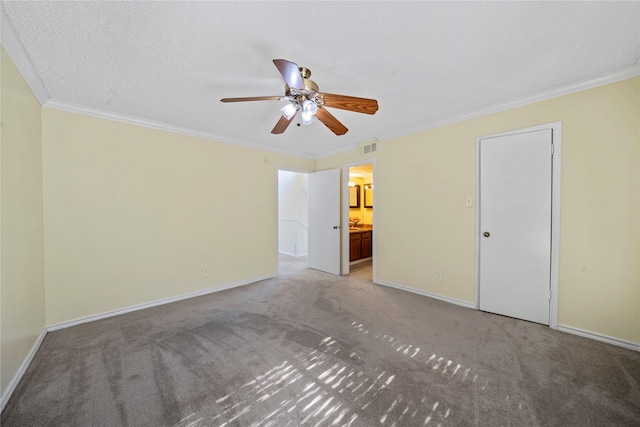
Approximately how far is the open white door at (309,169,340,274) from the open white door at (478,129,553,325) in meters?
2.28

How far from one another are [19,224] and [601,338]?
4.94m

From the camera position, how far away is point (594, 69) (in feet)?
6.66

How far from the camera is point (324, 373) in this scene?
1809 mm

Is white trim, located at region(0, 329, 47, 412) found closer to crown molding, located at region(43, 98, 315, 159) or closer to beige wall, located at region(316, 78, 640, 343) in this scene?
crown molding, located at region(43, 98, 315, 159)

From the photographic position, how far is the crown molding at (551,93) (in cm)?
204

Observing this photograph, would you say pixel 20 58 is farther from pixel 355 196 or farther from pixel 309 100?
pixel 355 196

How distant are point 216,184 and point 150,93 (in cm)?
147

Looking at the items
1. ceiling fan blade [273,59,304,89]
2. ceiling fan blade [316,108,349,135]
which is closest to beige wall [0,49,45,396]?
ceiling fan blade [273,59,304,89]

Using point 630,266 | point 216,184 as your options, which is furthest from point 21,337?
point 630,266

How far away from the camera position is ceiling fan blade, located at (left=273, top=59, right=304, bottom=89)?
4.78ft

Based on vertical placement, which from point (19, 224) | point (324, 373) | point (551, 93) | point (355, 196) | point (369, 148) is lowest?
point (324, 373)

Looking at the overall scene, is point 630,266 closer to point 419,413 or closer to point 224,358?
point 419,413

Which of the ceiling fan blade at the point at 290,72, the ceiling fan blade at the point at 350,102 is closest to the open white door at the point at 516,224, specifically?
the ceiling fan blade at the point at 350,102

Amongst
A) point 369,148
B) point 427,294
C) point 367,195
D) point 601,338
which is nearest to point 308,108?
point 369,148
